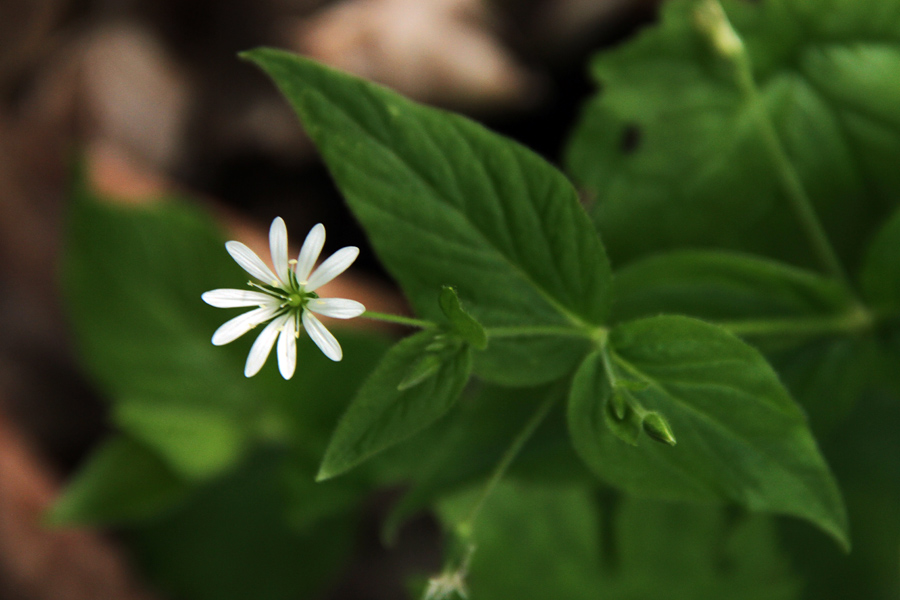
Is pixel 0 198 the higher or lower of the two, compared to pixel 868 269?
higher

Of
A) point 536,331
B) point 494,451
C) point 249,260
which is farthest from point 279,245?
point 494,451

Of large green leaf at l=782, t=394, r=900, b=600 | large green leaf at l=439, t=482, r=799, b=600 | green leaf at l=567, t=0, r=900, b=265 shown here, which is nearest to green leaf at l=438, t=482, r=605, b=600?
large green leaf at l=439, t=482, r=799, b=600

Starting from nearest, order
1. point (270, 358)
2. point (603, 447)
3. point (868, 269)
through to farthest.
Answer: point (603, 447)
point (868, 269)
point (270, 358)

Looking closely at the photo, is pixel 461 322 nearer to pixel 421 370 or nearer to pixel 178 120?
pixel 421 370

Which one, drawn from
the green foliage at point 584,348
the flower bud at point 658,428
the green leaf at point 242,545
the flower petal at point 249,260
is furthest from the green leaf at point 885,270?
the green leaf at point 242,545

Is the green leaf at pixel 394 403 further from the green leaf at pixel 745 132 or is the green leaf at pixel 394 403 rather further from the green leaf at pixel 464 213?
the green leaf at pixel 745 132

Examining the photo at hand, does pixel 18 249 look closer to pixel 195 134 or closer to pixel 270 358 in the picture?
pixel 195 134

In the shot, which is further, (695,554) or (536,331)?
(695,554)

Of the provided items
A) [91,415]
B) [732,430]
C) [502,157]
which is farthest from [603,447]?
[91,415]
